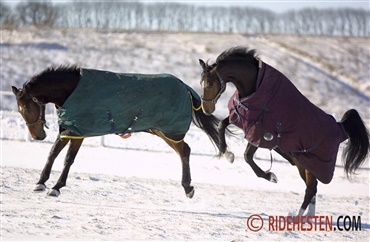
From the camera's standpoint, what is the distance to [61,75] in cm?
622

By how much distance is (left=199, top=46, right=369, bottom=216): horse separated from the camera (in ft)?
19.3

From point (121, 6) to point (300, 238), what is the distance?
50146 millimetres

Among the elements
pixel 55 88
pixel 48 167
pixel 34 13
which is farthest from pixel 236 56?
pixel 34 13

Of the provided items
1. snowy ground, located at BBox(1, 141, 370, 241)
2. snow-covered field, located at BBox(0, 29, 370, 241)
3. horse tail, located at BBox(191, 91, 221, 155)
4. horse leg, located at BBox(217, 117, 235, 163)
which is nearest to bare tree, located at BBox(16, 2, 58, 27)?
snow-covered field, located at BBox(0, 29, 370, 241)

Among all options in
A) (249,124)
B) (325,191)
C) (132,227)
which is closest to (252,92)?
(249,124)

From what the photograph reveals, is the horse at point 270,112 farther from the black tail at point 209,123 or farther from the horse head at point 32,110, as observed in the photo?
the horse head at point 32,110

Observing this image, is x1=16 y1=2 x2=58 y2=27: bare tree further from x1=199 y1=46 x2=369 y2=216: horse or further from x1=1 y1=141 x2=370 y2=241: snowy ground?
x1=199 y1=46 x2=369 y2=216: horse

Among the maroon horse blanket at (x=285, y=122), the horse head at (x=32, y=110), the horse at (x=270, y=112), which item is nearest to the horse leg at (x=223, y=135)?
the horse at (x=270, y=112)

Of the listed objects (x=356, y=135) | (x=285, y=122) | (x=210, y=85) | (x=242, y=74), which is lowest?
(x=356, y=135)

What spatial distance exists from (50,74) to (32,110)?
44 centimetres

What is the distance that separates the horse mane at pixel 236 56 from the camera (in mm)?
5922

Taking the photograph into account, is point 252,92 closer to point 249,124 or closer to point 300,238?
point 249,124

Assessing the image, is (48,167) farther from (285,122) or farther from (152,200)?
(285,122)

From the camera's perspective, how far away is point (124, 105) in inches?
253
